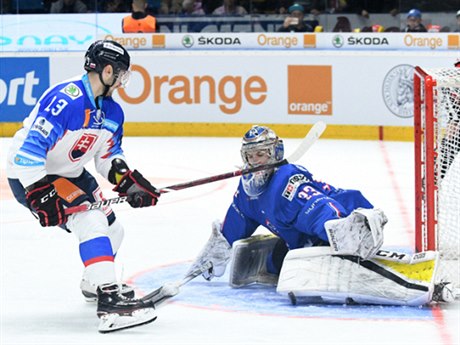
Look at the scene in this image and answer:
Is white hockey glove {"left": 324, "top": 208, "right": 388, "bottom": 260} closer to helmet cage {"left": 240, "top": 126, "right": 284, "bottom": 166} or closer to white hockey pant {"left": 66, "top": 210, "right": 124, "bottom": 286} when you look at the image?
helmet cage {"left": 240, "top": 126, "right": 284, "bottom": 166}

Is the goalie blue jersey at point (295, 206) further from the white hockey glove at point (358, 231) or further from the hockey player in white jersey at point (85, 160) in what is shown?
the hockey player in white jersey at point (85, 160)

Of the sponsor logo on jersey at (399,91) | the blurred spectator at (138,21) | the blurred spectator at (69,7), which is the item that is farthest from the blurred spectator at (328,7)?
the blurred spectator at (69,7)

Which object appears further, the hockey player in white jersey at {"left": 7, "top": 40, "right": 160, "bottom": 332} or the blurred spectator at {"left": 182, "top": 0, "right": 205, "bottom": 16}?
the blurred spectator at {"left": 182, "top": 0, "right": 205, "bottom": 16}

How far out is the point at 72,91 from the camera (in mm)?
3949

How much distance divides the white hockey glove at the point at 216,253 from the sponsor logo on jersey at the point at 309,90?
5075mm

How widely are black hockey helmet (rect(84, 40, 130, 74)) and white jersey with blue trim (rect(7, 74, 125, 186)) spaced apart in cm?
7

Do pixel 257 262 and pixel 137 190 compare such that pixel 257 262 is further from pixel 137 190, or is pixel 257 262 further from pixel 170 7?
pixel 170 7

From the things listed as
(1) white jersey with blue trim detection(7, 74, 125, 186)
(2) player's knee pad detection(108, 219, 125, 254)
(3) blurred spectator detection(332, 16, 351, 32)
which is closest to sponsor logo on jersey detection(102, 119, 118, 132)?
(1) white jersey with blue trim detection(7, 74, 125, 186)

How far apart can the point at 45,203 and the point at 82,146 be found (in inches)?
11.8

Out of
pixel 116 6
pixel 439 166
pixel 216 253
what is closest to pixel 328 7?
pixel 116 6

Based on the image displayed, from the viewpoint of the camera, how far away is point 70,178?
165 inches

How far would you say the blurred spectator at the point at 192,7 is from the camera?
1045 centimetres

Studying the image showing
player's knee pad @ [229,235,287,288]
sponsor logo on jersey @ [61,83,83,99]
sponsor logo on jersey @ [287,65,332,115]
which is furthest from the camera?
sponsor logo on jersey @ [287,65,332,115]

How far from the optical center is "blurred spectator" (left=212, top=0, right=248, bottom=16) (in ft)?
33.6
